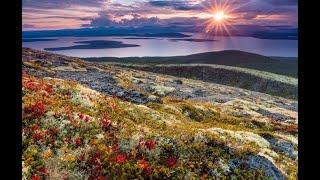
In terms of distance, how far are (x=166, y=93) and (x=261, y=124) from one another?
17588mm

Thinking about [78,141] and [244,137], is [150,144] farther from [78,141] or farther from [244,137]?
[244,137]

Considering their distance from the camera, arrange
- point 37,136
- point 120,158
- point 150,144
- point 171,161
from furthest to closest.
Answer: point 150,144 → point 37,136 → point 171,161 → point 120,158

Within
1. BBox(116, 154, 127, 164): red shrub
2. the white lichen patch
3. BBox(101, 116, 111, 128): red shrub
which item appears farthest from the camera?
the white lichen patch

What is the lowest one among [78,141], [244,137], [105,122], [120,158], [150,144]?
[244,137]

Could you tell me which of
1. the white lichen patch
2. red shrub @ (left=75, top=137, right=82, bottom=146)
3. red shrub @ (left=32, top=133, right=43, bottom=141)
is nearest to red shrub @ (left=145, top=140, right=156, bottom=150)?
red shrub @ (left=75, top=137, right=82, bottom=146)

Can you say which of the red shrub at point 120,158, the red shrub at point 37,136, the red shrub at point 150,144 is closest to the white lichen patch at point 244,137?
the red shrub at point 150,144

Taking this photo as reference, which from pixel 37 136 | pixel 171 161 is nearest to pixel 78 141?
pixel 37 136

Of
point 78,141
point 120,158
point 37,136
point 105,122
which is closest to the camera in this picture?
point 120,158

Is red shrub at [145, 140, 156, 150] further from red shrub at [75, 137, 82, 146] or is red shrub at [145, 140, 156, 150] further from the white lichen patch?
the white lichen patch

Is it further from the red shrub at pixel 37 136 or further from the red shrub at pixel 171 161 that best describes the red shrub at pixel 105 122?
the red shrub at pixel 171 161

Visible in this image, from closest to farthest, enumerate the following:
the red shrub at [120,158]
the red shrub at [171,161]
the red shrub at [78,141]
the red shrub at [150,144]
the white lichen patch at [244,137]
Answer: the red shrub at [120,158]
the red shrub at [171,161]
the red shrub at [78,141]
the red shrub at [150,144]
the white lichen patch at [244,137]

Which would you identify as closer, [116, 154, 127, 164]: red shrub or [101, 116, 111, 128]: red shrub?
[116, 154, 127, 164]: red shrub

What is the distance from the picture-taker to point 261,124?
120ft

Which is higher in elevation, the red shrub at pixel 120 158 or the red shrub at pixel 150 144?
the red shrub at pixel 150 144
